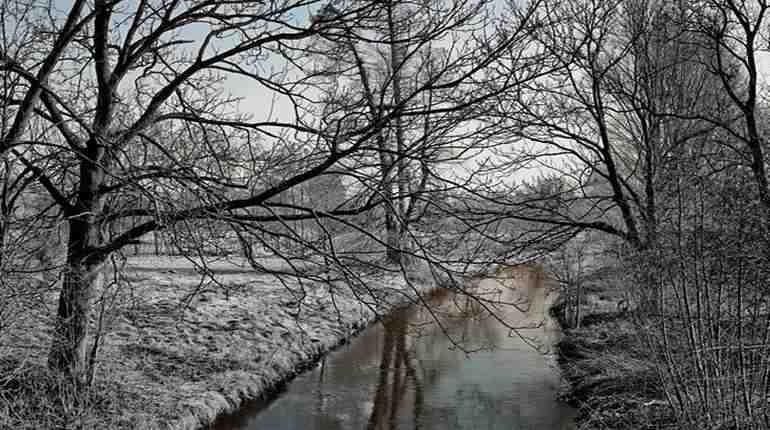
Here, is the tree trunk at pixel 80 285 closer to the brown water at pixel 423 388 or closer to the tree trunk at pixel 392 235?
the brown water at pixel 423 388

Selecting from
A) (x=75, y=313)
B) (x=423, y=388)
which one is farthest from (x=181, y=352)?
(x=423, y=388)

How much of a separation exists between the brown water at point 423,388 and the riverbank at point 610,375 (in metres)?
0.36

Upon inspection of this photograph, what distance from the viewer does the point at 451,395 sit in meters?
10.4

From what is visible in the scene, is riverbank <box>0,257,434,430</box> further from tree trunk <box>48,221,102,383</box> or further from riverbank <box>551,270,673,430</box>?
riverbank <box>551,270,673,430</box>

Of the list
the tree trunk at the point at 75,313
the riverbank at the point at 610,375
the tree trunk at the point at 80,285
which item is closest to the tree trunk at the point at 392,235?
the riverbank at the point at 610,375

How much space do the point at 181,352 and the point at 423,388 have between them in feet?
12.3

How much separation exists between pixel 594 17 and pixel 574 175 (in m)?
2.43

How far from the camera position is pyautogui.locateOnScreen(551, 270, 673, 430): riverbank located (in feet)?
25.0

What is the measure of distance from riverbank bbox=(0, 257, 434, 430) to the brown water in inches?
17.8

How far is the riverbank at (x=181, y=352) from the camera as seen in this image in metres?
6.61

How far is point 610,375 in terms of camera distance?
9.31m

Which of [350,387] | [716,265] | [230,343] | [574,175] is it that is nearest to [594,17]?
[574,175]

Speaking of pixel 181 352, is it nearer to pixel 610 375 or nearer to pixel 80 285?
pixel 80 285

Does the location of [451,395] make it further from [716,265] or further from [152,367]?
[716,265]
